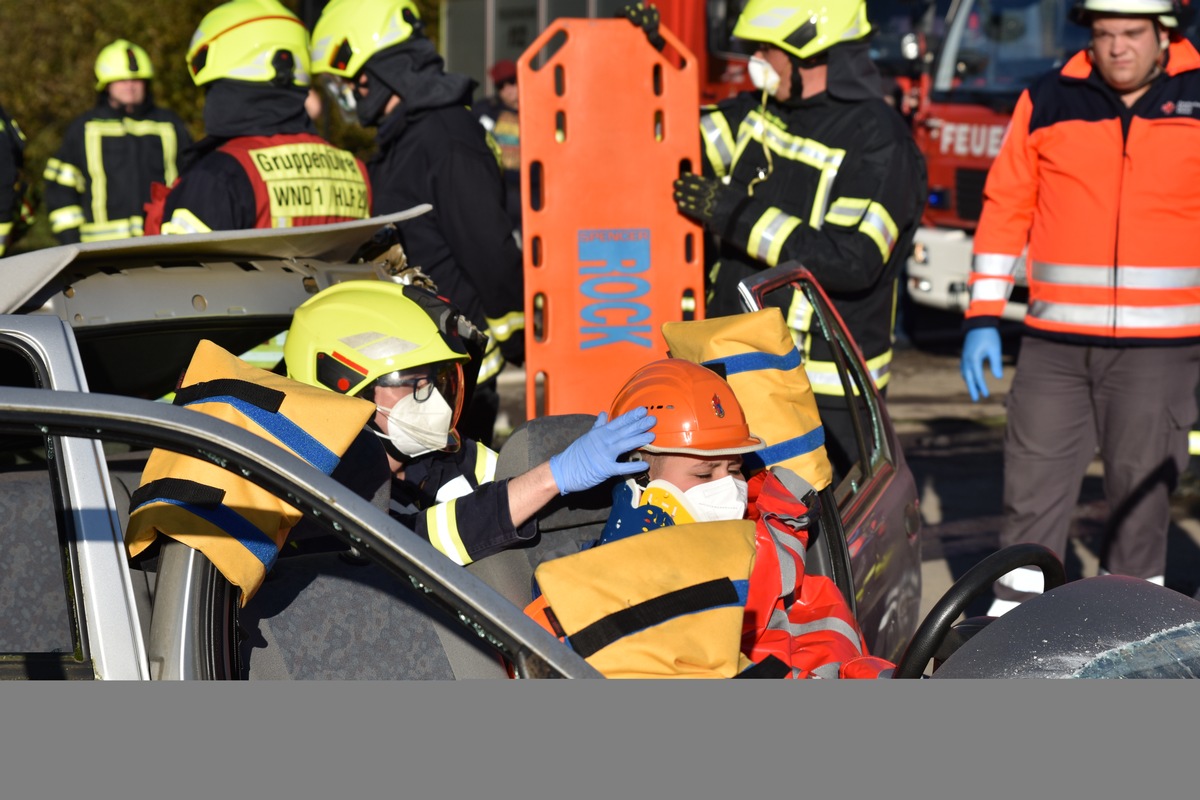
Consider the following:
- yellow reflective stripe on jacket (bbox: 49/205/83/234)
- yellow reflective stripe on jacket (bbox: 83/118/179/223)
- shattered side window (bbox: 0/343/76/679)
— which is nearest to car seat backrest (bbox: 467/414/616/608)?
shattered side window (bbox: 0/343/76/679)

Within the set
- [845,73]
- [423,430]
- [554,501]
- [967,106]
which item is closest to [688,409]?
[554,501]

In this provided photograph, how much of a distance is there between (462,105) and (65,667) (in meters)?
3.03

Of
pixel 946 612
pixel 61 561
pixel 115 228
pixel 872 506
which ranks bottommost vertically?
pixel 115 228

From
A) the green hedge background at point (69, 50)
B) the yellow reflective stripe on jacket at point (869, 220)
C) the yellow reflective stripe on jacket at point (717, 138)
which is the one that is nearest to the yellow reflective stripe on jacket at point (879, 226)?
the yellow reflective stripe on jacket at point (869, 220)

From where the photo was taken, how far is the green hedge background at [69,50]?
13.6 m

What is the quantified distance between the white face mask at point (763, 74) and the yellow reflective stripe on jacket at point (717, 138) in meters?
0.42

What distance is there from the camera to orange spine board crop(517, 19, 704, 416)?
510cm

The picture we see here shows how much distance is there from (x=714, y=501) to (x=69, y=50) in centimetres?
1260

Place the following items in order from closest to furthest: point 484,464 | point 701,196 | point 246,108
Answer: point 484,464
point 246,108
point 701,196

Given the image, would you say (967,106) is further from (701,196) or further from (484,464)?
(484,464)

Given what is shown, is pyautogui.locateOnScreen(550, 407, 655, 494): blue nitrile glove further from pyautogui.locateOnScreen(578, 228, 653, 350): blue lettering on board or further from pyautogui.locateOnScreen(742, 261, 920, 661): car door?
pyautogui.locateOnScreen(578, 228, 653, 350): blue lettering on board

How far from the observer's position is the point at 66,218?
8117 mm

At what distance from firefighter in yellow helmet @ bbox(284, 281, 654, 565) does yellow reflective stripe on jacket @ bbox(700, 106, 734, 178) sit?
1.97 metres

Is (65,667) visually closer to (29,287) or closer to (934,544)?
(29,287)
